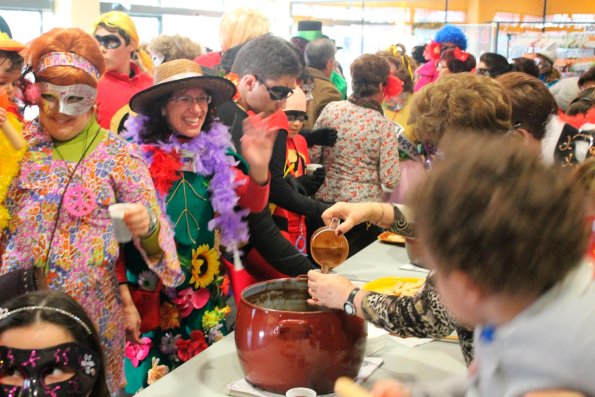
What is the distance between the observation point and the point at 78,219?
5.59ft

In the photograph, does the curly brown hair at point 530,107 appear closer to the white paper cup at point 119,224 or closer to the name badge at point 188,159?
the name badge at point 188,159

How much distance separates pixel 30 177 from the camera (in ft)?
5.62

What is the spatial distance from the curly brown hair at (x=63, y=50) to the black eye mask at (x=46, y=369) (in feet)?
2.50

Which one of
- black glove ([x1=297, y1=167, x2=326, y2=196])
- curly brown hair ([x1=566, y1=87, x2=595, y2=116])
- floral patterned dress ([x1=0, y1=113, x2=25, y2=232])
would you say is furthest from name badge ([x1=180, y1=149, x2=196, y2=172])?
curly brown hair ([x1=566, y1=87, x2=595, y2=116])

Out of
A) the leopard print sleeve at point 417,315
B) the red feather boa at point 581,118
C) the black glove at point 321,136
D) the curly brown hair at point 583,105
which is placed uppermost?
the curly brown hair at point 583,105

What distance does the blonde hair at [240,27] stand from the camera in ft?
10.6

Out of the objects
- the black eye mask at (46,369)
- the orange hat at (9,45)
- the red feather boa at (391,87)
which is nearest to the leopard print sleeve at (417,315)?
the black eye mask at (46,369)

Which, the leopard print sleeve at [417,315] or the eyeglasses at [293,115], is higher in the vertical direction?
the eyeglasses at [293,115]

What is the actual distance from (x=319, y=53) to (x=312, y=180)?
144 centimetres

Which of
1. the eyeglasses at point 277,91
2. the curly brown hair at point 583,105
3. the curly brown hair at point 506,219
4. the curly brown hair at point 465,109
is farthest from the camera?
the curly brown hair at point 583,105

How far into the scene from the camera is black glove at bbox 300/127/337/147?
3574 millimetres

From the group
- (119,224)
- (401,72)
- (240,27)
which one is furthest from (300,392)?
(401,72)

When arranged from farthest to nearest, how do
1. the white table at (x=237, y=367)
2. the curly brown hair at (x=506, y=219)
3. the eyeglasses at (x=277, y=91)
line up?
the eyeglasses at (x=277, y=91) < the white table at (x=237, y=367) < the curly brown hair at (x=506, y=219)

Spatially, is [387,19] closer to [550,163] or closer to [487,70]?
[487,70]
